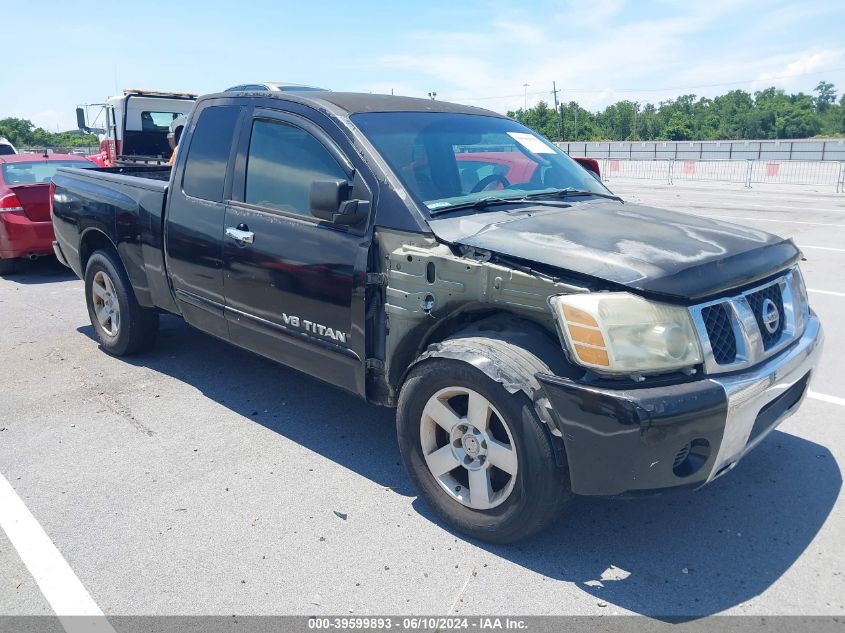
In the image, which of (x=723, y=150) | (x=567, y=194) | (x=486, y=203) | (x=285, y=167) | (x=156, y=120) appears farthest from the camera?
(x=723, y=150)

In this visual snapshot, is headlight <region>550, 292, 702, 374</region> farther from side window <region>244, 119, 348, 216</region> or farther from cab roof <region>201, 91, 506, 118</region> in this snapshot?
cab roof <region>201, 91, 506, 118</region>

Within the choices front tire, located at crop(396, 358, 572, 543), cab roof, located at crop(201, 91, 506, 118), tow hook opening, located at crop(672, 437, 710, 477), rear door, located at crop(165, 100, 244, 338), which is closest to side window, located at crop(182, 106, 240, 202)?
rear door, located at crop(165, 100, 244, 338)

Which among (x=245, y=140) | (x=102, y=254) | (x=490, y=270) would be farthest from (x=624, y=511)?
(x=102, y=254)

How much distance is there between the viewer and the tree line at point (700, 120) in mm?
79188

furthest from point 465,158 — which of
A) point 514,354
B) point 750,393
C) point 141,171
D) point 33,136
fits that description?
point 33,136

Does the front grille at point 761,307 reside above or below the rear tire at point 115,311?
above

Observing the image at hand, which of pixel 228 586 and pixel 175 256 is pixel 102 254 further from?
pixel 228 586

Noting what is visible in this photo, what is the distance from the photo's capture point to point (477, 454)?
3.13 m

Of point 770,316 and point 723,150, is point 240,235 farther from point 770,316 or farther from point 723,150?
point 723,150

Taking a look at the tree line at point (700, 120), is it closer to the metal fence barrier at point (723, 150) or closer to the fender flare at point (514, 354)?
the metal fence barrier at point (723, 150)

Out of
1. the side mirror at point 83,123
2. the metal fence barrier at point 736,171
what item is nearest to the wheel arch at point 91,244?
the side mirror at point 83,123

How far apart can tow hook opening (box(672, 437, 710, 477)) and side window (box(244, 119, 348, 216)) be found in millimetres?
2080

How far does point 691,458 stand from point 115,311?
4.56 m

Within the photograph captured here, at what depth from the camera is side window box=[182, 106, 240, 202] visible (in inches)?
173
